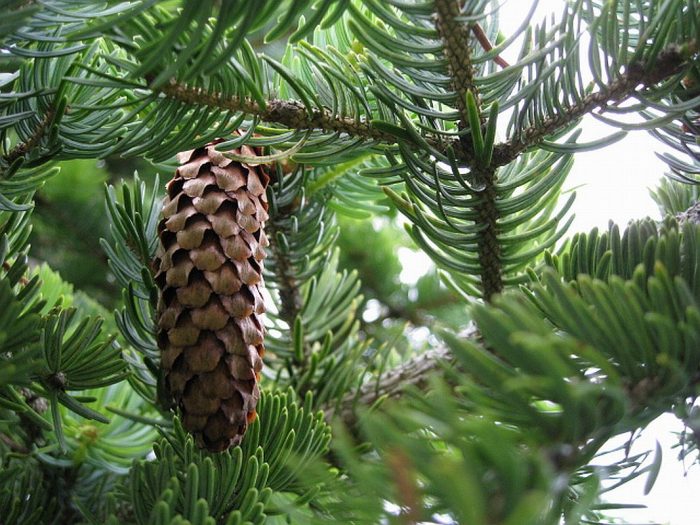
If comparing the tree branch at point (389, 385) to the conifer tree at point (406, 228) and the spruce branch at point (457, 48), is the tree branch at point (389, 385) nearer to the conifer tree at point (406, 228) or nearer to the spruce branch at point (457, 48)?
the conifer tree at point (406, 228)

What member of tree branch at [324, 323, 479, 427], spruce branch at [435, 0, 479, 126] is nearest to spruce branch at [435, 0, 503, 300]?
spruce branch at [435, 0, 479, 126]

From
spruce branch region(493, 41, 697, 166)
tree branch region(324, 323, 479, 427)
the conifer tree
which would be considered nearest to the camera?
the conifer tree

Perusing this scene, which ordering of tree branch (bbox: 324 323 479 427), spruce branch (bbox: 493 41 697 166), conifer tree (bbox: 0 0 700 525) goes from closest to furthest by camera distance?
1. conifer tree (bbox: 0 0 700 525)
2. spruce branch (bbox: 493 41 697 166)
3. tree branch (bbox: 324 323 479 427)

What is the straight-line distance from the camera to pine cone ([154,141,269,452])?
Answer: 1.39ft

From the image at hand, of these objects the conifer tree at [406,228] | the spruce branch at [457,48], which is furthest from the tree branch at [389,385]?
the spruce branch at [457,48]

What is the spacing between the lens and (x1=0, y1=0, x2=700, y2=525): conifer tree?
0.27 meters

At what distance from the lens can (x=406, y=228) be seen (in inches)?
18.4

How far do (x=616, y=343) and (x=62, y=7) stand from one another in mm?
329

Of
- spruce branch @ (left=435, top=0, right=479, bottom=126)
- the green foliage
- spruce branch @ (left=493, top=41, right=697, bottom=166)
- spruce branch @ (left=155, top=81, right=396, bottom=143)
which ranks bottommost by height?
the green foliage

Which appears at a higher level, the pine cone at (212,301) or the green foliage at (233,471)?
the pine cone at (212,301)

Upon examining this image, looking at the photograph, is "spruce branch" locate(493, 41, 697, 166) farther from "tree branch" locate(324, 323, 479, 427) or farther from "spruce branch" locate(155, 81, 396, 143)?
"tree branch" locate(324, 323, 479, 427)

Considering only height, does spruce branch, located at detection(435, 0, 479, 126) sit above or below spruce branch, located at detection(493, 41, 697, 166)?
below

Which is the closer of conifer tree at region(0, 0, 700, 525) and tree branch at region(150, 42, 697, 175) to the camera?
conifer tree at region(0, 0, 700, 525)

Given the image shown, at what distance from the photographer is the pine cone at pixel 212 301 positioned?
1.39ft
